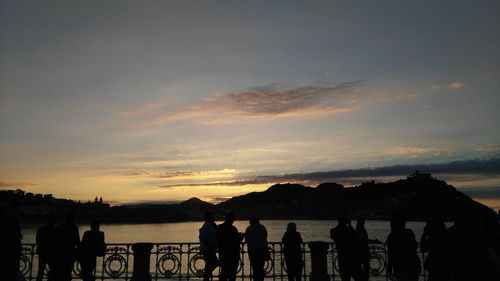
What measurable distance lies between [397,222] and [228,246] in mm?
4095

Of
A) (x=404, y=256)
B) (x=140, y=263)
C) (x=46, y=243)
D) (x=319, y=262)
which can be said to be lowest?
(x=319, y=262)

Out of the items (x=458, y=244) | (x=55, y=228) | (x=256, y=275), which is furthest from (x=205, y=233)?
(x=458, y=244)

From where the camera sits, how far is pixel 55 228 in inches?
391

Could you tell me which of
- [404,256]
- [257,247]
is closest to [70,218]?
[257,247]

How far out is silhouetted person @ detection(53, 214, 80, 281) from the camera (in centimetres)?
973

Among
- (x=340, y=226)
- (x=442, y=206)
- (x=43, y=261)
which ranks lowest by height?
(x=442, y=206)

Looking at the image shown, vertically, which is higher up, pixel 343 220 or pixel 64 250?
pixel 343 220

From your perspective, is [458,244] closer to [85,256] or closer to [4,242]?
[4,242]

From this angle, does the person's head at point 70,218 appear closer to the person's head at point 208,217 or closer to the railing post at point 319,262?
the person's head at point 208,217

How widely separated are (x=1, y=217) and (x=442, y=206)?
543 feet

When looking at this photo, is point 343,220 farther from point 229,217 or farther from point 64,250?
point 64,250

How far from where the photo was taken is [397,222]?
8445mm

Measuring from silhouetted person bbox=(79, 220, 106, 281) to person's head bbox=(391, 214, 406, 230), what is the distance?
272 inches

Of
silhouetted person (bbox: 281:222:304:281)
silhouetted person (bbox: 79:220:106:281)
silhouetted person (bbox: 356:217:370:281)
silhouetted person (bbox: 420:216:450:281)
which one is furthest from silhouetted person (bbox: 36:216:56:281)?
silhouetted person (bbox: 420:216:450:281)
